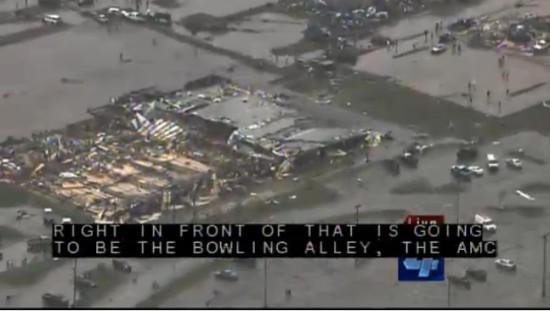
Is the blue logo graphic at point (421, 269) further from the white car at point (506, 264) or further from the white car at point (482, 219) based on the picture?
the white car at point (482, 219)

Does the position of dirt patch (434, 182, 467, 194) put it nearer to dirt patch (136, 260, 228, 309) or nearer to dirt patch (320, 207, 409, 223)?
dirt patch (320, 207, 409, 223)

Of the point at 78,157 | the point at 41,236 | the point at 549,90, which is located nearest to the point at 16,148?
the point at 78,157

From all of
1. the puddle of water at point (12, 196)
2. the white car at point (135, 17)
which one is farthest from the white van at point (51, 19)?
the puddle of water at point (12, 196)

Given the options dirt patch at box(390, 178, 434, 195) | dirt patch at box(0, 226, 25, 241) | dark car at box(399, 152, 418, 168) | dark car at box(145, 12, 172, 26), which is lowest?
dark car at box(145, 12, 172, 26)

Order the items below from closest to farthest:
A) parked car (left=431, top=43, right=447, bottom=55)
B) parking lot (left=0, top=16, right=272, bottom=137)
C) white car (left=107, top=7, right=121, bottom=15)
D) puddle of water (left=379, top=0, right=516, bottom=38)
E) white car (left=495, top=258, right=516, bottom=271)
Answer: white car (left=495, top=258, right=516, bottom=271), parking lot (left=0, top=16, right=272, bottom=137), parked car (left=431, top=43, right=447, bottom=55), puddle of water (left=379, top=0, right=516, bottom=38), white car (left=107, top=7, right=121, bottom=15)

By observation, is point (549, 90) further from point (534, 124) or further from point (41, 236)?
point (41, 236)

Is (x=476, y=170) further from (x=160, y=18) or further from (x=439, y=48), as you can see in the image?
(x=160, y=18)

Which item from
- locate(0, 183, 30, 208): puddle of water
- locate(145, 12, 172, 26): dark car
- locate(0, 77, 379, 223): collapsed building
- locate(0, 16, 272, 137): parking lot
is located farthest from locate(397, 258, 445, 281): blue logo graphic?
locate(145, 12, 172, 26): dark car
